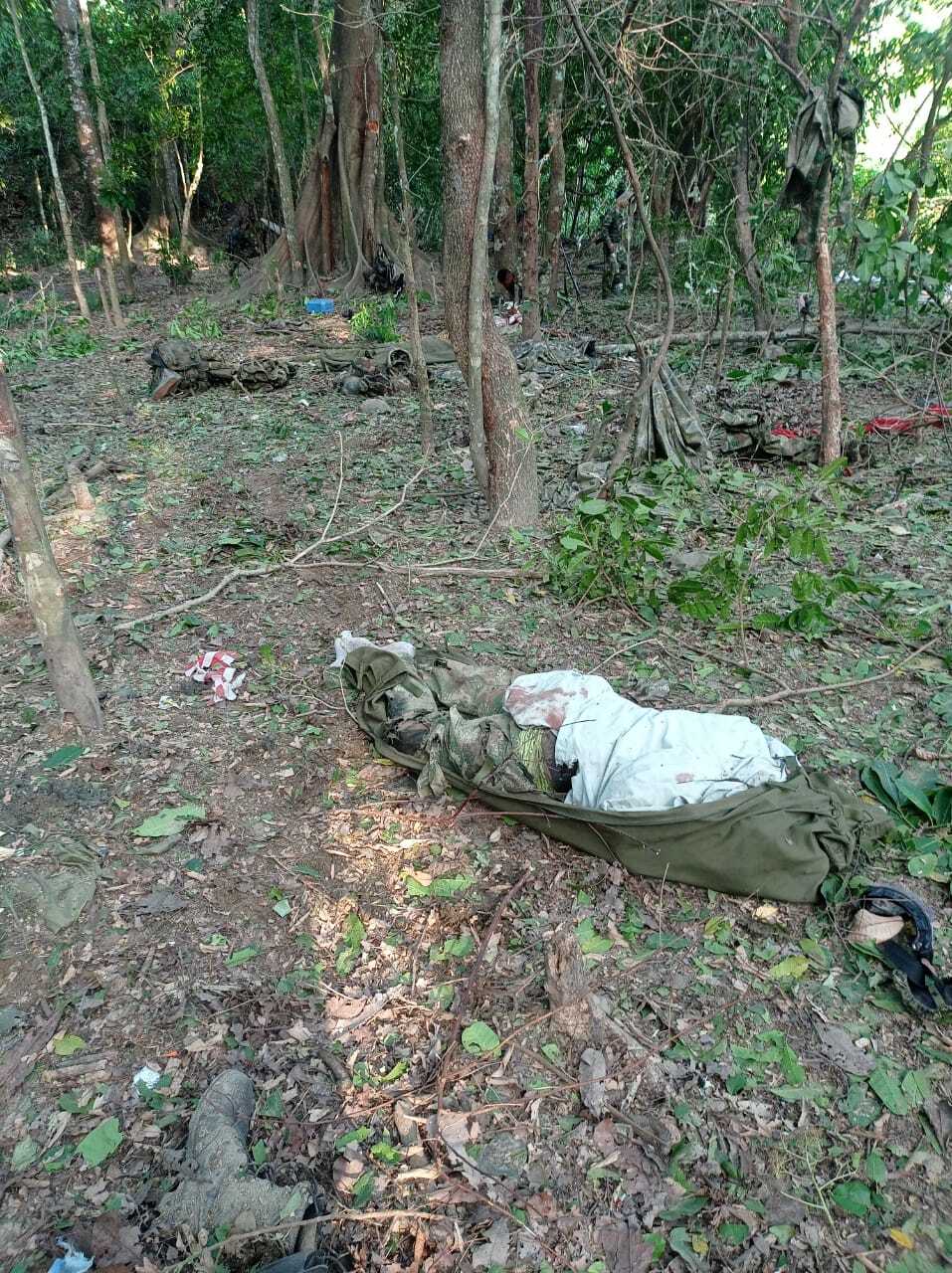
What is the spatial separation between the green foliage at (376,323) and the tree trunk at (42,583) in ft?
22.8

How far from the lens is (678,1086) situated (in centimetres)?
188

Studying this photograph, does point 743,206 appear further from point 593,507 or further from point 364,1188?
point 364,1188

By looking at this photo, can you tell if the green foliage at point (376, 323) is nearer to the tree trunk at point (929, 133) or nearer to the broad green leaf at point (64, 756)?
the tree trunk at point (929, 133)

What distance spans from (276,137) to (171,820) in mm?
10116

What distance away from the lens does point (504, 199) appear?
10.6 metres

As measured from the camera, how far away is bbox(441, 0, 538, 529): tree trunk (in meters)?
4.42

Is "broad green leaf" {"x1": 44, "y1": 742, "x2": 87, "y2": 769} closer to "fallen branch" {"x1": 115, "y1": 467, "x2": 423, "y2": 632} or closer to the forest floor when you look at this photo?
the forest floor

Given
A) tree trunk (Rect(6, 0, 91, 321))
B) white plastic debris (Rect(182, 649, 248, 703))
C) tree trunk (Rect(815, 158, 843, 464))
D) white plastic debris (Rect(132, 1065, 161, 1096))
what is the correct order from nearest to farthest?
white plastic debris (Rect(132, 1065, 161, 1096)), white plastic debris (Rect(182, 649, 248, 703)), tree trunk (Rect(815, 158, 843, 464)), tree trunk (Rect(6, 0, 91, 321))

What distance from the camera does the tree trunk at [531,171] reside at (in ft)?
25.2

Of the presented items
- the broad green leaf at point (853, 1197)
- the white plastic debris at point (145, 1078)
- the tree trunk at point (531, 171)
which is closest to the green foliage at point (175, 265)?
the tree trunk at point (531, 171)

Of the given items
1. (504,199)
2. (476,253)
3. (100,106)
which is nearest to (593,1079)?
(476,253)

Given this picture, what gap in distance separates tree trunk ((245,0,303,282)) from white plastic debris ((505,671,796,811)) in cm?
979

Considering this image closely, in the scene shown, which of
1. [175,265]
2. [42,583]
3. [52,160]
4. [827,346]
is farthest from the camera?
[175,265]

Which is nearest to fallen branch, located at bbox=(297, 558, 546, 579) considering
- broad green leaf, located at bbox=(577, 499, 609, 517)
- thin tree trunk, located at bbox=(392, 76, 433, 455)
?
broad green leaf, located at bbox=(577, 499, 609, 517)
